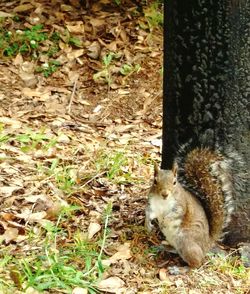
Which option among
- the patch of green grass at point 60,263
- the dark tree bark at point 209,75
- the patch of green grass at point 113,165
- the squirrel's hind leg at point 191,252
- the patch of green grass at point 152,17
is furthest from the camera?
the patch of green grass at point 152,17

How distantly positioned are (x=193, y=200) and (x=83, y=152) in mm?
1509

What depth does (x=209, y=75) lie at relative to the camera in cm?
396

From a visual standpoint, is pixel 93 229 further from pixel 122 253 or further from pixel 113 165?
pixel 113 165

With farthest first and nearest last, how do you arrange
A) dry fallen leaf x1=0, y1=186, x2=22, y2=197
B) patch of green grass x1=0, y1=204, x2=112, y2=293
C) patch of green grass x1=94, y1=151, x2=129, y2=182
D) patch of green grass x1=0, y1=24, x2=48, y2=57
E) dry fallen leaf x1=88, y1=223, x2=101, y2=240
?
patch of green grass x1=0, y1=24, x2=48, y2=57 → patch of green grass x1=94, y1=151, x2=129, y2=182 → dry fallen leaf x1=0, y1=186, x2=22, y2=197 → dry fallen leaf x1=88, y1=223, x2=101, y2=240 → patch of green grass x1=0, y1=204, x2=112, y2=293

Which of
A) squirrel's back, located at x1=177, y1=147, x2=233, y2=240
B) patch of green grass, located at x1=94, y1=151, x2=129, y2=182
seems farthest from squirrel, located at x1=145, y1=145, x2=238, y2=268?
patch of green grass, located at x1=94, y1=151, x2=129, y2=182

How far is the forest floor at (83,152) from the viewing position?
13.0ft

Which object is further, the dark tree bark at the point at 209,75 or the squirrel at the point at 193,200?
the squirrel at the point at 193,200

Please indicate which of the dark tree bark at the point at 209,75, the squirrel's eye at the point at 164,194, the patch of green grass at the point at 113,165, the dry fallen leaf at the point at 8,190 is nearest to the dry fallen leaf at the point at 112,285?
the squirrel's eye at the point at 164,194

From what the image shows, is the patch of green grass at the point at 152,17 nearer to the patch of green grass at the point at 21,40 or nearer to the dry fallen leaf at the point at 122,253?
the patch of green grass at the point at 21,40

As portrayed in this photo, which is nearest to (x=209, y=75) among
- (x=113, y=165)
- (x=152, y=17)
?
(x=113, y=165)

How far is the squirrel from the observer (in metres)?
3.97

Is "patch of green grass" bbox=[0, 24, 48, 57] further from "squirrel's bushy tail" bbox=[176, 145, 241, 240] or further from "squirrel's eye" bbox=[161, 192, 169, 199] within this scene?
"squirrel's eye" bbox=[161, 192, 169, 199]

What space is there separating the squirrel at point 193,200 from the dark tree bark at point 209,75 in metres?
0.09

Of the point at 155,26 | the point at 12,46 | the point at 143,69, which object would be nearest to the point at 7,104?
the point at 12,46
